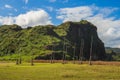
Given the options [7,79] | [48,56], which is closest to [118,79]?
[7,79]

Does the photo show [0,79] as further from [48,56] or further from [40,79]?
[48,56]

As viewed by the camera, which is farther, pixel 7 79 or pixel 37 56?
pixel 37 56

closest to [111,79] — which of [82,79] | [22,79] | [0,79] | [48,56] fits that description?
[82,79]

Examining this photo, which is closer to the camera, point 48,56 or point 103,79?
point 103,79

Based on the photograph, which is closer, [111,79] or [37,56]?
[111,79]

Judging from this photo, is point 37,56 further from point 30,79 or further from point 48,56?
point 30,79

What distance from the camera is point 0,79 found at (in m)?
35.2

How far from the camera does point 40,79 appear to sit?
36219 mm

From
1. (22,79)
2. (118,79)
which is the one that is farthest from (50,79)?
(118,79)

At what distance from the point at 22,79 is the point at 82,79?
7.86 metres

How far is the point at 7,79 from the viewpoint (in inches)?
1411

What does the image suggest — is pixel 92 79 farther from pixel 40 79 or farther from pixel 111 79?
pixel 40 79

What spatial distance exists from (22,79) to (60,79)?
16.2ft

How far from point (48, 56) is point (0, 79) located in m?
164
